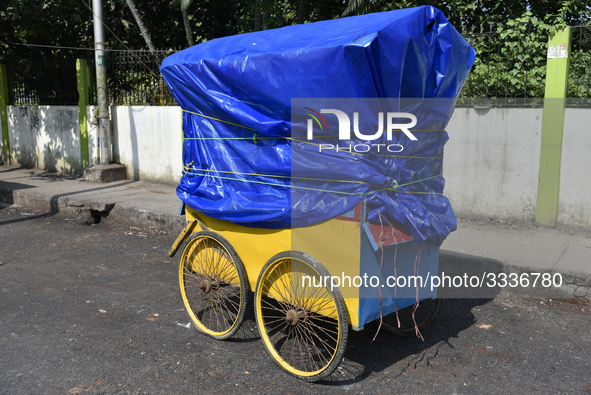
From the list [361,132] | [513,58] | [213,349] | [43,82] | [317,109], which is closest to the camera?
[361,132]

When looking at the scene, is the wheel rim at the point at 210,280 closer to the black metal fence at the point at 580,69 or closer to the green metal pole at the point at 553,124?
the green metal pole at the point at 553,124

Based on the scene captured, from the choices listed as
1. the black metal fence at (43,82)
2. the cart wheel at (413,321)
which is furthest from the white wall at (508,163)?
the black metal fence at (43,82)

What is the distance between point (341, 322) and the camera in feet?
10.2

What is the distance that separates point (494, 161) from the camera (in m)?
6.79

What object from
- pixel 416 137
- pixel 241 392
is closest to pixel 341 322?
pixel 241 392

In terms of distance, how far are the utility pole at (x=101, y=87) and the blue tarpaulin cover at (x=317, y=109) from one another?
6581 millimetres

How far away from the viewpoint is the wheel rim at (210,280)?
3.92 metres

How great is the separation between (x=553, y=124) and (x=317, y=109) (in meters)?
4.27

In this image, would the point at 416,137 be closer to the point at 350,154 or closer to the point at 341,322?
the point at 350,154

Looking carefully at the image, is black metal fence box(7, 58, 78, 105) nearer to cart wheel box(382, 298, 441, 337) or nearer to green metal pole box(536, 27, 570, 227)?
green metal pole box(536, 27, 570, 227)

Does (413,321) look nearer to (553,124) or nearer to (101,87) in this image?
(553,124)

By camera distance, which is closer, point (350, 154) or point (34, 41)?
point (350, 154)

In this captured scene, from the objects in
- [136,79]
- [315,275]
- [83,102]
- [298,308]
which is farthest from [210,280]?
[83,102]

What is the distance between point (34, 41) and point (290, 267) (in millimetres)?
12598
